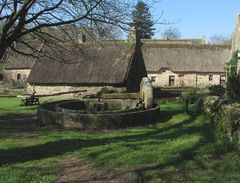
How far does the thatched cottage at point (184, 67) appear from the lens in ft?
185

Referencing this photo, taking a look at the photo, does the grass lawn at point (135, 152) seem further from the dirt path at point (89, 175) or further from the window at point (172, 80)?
the window at point (172, 80)

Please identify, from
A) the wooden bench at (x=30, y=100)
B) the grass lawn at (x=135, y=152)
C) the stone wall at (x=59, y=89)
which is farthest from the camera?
the stone wall at (x=59, y=89)

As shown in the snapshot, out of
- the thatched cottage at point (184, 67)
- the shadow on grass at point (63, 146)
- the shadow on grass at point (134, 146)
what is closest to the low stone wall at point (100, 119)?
the shadow on grass at point (134, 146)

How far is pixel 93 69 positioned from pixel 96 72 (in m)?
0.63

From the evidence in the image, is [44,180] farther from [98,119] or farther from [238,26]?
[238,26]

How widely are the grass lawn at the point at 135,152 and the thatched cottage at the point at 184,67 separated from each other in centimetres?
3988

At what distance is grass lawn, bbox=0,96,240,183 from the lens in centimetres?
894

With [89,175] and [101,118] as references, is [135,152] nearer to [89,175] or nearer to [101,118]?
[89,175]

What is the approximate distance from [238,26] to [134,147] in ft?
70.3

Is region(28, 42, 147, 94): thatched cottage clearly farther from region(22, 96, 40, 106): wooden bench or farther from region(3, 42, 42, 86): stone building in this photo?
region(3, 42, 42, 86): stone building

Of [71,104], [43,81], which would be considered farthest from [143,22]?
[43,81]

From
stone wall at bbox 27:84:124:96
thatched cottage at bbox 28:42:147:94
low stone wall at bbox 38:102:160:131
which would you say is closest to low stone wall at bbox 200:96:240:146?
low stone wall at bbox 38:102:160:131

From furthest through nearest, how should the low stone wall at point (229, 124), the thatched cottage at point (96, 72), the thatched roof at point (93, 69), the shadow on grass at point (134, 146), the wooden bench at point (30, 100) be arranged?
the thatched roof at point (93, 69), the thatched cottage at point (96, 72), the wooden bench at point (30, 100), the low stone wall at point (229, 124), the shadow on grass at point (134, 146)

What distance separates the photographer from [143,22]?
13867mm
